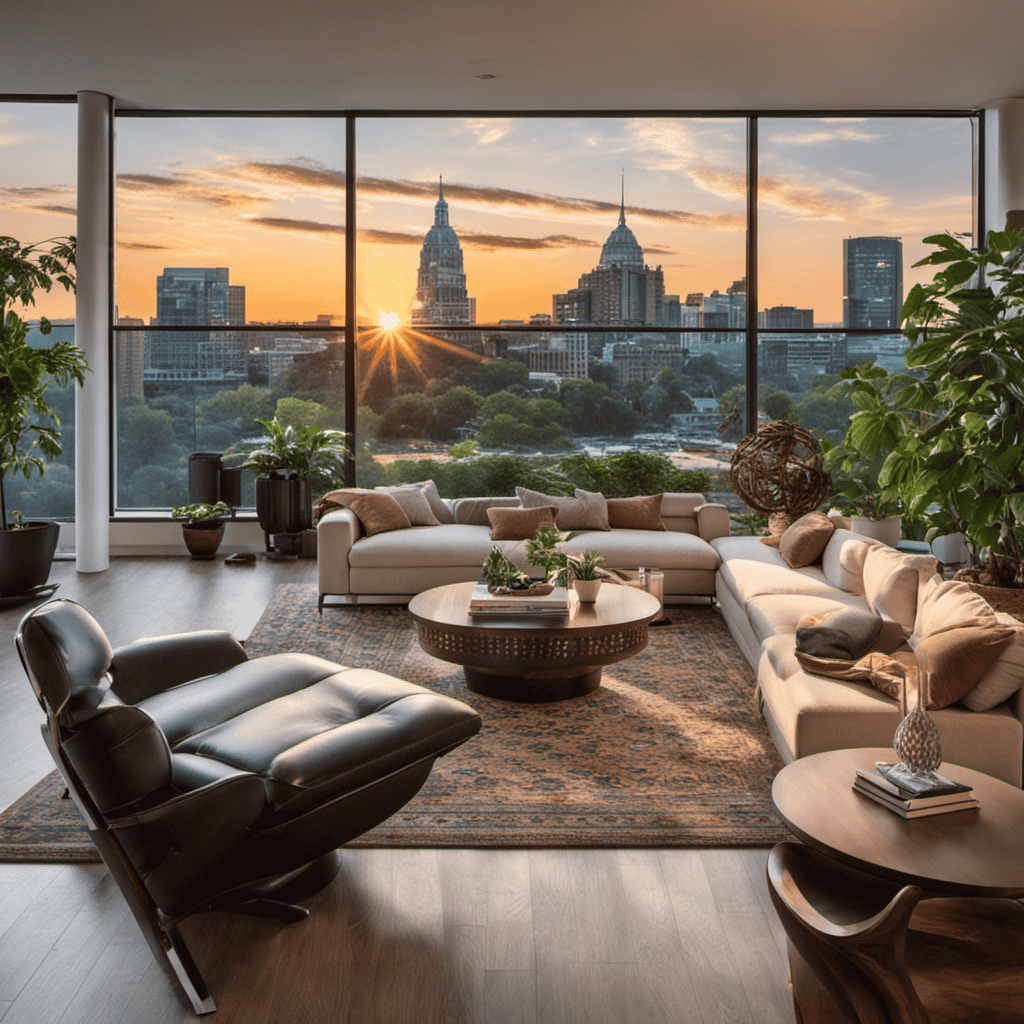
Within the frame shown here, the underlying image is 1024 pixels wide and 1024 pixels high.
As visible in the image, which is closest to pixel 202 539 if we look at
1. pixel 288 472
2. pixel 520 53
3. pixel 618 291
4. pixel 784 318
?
pixel 288 472

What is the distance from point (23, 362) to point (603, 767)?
4.67 metres

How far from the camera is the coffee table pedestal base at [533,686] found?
13.7 ft

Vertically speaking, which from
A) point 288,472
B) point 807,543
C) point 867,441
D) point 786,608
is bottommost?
point 786,608

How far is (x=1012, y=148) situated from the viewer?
7379 millimetres

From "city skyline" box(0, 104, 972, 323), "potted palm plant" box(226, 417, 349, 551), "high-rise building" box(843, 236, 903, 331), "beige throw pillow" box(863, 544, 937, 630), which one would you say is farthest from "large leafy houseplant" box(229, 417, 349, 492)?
"beige throw pillow" box(863, 544, 937, 630)

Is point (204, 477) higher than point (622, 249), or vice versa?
point (622, 249)

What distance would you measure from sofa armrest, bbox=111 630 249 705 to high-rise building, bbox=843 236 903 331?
646 cm

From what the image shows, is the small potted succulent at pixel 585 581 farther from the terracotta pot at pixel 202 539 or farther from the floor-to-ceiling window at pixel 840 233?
the terracotta pot at pixel 202 539

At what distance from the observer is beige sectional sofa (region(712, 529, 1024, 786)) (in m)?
2.98

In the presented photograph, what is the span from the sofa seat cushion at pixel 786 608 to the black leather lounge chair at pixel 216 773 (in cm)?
186

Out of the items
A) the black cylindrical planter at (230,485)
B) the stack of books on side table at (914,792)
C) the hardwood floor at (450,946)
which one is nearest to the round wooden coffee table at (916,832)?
the stack of books on side table at (914,792)

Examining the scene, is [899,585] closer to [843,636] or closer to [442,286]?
[843,636]

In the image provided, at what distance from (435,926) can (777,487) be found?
4.60 metres

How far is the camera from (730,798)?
3221 millimetres
